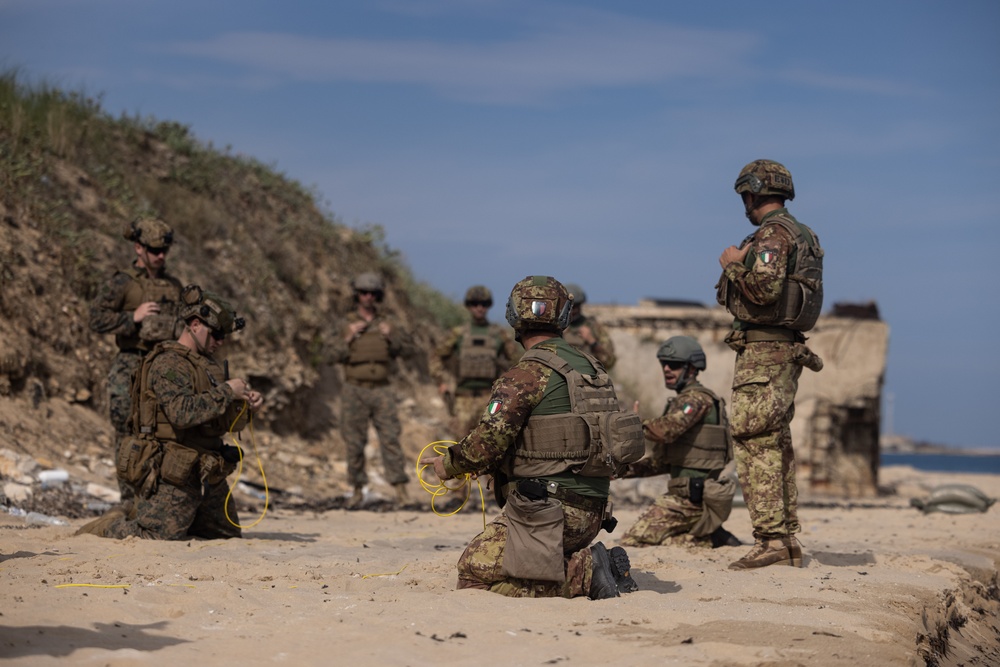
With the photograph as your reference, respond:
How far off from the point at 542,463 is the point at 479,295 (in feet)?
23.8

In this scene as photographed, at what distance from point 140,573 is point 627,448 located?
292cm

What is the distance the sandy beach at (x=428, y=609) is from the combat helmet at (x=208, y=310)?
1.56 metres

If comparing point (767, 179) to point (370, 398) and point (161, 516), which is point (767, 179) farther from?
point (370, 398)

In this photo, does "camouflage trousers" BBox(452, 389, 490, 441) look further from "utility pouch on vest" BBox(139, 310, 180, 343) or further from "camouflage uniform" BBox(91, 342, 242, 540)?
"camouflage uniform" BBox(91, 342, 242, 540)

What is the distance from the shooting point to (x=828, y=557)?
8797mm

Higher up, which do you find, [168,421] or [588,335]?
[588,335]

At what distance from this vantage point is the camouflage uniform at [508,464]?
5902 millimetres

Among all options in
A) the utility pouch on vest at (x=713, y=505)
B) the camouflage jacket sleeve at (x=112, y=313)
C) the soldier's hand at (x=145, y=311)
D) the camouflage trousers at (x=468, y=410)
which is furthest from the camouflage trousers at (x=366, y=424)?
the utility pouch on vest at (x=713, y=505)

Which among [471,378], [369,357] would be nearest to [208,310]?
[369,357]

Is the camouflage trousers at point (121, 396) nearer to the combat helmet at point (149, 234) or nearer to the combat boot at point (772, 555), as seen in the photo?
the combat helmet at point (149, 234)

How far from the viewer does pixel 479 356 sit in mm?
13070

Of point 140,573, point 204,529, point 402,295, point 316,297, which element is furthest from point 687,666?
point 402,295

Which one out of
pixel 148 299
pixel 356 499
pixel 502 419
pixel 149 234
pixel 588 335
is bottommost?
pixel 356 499

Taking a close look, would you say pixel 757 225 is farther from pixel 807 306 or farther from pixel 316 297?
pixel 316 297
